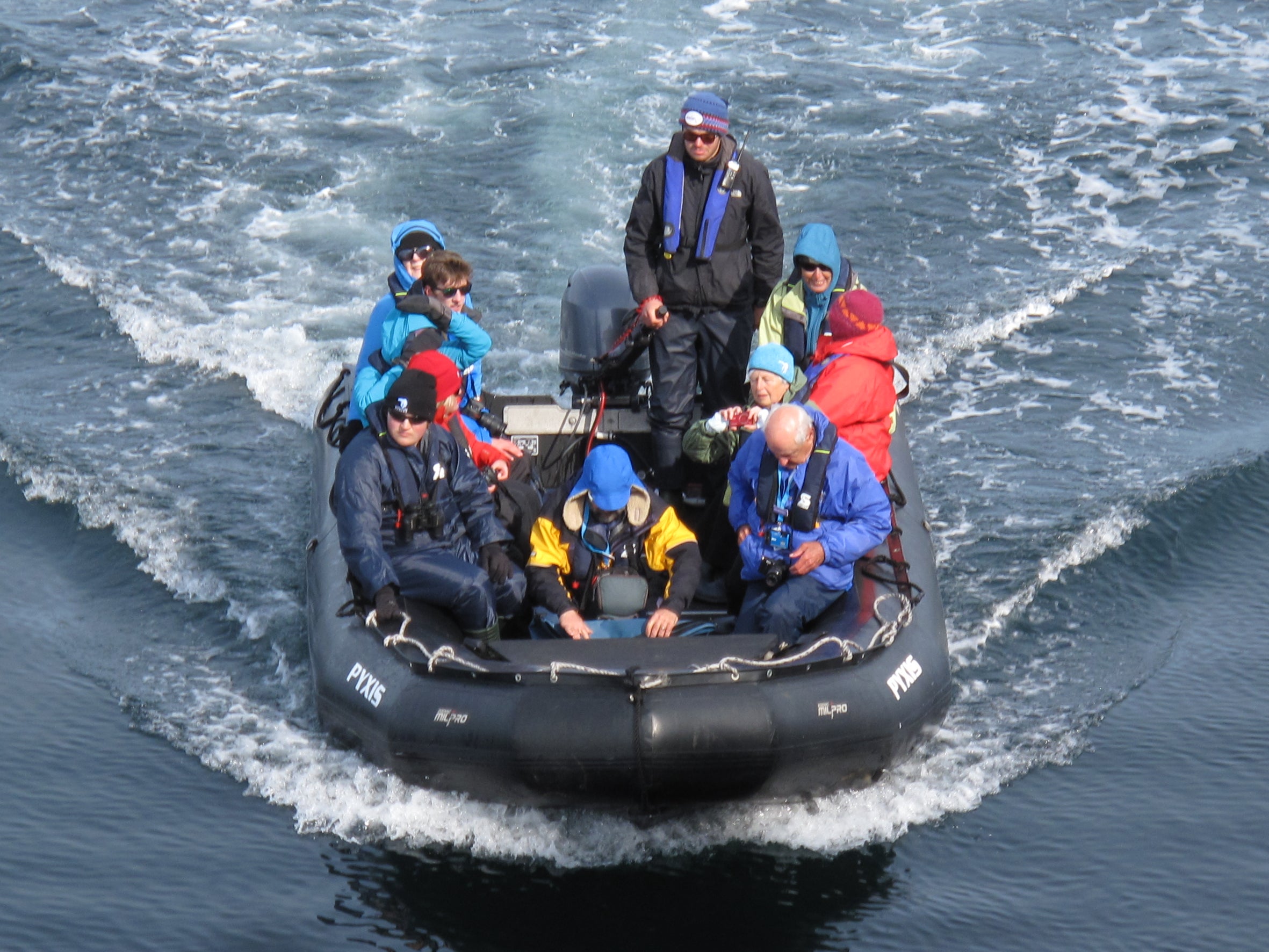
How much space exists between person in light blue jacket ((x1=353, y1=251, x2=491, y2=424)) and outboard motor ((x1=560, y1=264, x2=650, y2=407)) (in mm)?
1059

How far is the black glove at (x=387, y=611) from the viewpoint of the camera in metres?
5.65

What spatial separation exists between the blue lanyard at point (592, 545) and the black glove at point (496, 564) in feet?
1.00

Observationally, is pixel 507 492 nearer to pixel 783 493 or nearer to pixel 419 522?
pixel 419 522

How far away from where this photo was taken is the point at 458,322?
20.8 ft

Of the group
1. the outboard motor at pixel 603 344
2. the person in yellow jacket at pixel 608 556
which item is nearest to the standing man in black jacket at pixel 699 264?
the outboard motor at pixel 603 344

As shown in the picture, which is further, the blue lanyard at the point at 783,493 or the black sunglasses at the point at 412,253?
the black sunglasses at the point at 412,253

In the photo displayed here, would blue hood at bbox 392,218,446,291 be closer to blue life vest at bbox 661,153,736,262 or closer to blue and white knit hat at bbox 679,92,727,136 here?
blue life vest at bbox 661,153,736,262

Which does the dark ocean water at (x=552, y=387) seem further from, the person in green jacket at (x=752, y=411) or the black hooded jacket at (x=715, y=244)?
the black hooded jacket at (x=715, y=244)

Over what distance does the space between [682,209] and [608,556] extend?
1605 mm

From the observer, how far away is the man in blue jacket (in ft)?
18.9

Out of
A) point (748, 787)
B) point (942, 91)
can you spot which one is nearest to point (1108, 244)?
point (942, 91)

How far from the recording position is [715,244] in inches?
263

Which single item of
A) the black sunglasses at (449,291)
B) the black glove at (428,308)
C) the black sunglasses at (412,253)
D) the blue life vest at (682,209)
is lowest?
the black glove at (428,308)

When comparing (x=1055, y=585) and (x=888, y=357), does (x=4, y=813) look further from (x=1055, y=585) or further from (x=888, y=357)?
(x=1055, y=585)
